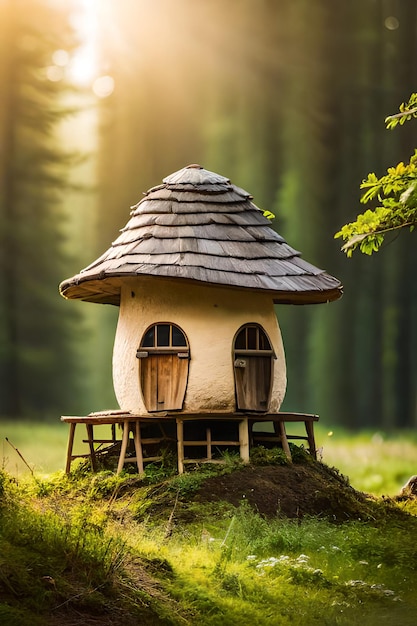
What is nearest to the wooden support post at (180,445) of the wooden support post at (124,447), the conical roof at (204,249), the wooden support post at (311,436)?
the wooden support post at (124,447)

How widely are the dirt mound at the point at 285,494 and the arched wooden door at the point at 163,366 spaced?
1363mm

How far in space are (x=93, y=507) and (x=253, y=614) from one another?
4284mm

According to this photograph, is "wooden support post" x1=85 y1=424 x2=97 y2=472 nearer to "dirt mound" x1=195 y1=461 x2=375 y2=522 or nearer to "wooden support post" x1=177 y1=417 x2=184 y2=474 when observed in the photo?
"wooden support post" x1=177 y1=417 x2=184 y2=474

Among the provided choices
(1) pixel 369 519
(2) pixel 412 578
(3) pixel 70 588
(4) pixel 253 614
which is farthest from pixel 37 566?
(1) pixel 369 519

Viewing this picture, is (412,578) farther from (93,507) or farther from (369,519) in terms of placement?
(93,507)

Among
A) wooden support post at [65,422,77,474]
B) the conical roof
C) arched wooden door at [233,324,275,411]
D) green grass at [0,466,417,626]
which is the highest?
the conical roof

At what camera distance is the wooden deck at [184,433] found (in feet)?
46.3

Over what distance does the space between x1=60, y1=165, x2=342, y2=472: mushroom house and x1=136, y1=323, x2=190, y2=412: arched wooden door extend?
0.05ft

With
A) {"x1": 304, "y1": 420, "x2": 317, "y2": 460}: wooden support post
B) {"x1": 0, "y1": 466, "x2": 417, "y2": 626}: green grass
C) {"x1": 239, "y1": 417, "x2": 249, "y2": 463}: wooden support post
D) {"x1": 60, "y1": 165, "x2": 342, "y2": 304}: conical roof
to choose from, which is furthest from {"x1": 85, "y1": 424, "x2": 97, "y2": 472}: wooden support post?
{"x1": 304, "y1": 420, "x2": 317, "y2": 460}: wooden support post

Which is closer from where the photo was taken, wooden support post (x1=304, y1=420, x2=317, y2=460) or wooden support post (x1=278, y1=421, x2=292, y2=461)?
wooden support post (x1=278, y1=421, x2=292, y2=461)

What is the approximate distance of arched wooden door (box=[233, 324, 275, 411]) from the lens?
1433 cm

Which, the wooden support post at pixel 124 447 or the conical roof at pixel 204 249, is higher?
the conical roof at pixel 204 249

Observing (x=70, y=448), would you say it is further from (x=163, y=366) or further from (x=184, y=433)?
(x=163, y=366)

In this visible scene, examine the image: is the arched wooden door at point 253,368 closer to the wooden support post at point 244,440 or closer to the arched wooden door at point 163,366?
the wooden support post at point 244,440
